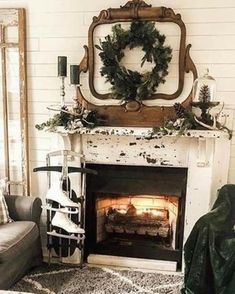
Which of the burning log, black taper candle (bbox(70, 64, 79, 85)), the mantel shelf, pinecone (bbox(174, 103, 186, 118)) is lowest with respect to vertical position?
the burning log

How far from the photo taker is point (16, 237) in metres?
2.48

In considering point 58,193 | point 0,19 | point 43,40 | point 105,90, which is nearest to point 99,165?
point 58,193

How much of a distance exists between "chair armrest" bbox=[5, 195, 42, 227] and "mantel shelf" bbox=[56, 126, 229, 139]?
2.01 ft

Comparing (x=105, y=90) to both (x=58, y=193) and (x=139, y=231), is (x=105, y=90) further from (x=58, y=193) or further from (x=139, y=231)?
(x=139, y=231)

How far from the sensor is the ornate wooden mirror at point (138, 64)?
Result: 2732 mm

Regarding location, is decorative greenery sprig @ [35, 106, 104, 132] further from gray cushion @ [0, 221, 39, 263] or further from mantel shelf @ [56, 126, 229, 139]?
gray cushion @ [0, 221, 39, 263]

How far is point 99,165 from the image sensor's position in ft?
9.92

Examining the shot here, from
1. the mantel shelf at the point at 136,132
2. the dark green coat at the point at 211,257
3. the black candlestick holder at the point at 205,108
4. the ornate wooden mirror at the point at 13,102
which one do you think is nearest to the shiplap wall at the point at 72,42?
the ornate wooden mirror at the point at 13,102

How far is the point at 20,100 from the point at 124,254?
5.32 feet

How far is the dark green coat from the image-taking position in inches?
85.5

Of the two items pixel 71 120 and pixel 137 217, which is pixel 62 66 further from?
pixel 137 217

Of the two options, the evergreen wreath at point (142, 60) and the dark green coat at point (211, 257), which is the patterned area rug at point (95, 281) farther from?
the evergreen wreath at point (142, 60)

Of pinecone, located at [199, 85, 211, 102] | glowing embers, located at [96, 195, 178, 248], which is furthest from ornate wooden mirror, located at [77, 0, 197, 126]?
glowing embers, located at [96, 195, 178, 248]

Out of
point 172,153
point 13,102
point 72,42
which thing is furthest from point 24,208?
point 72,42
